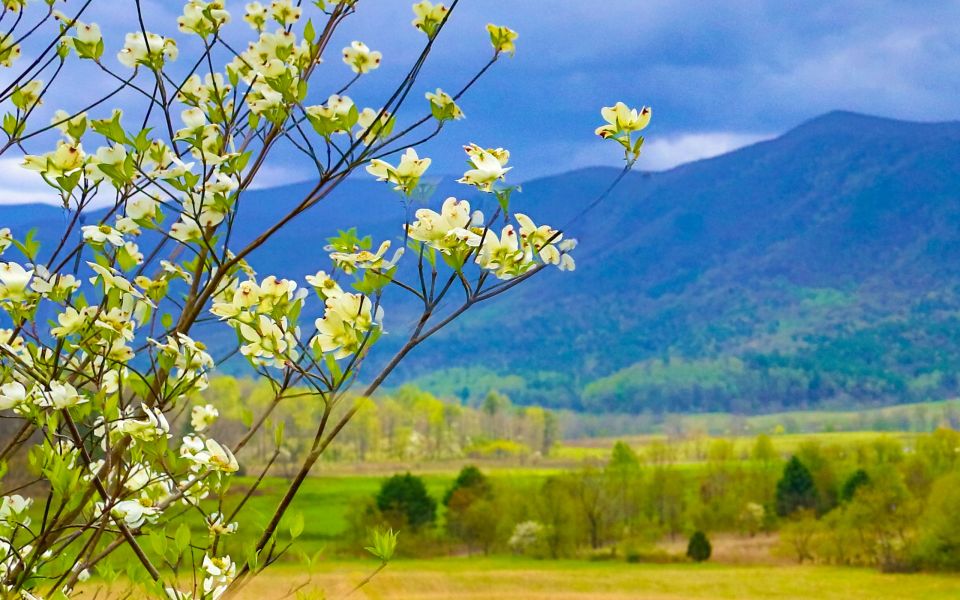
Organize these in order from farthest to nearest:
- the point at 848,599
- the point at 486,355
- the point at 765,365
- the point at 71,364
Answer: the point at 486,355, the point at 765,365, the point at 848,599, the point at 71,364

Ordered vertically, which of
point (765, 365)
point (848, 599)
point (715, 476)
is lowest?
point (848, 599)

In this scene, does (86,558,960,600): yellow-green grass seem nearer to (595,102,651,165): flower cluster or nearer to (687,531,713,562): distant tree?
(687,531,713,562): distant tree

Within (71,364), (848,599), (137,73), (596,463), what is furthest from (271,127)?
(596,463)

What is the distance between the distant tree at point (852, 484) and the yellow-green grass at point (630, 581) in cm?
238

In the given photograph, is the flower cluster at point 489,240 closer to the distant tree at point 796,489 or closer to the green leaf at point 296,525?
the green leaf at point 296,525

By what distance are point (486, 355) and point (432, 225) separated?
171963mm

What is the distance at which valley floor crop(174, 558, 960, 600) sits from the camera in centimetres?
2245

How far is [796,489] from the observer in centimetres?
2858

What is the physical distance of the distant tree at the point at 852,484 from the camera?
2606cm

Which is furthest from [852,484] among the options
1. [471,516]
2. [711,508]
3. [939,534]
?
[471,516]

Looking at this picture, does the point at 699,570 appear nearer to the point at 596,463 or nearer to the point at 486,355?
the point at 596,463

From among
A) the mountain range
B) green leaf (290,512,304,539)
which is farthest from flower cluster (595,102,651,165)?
the mountain range

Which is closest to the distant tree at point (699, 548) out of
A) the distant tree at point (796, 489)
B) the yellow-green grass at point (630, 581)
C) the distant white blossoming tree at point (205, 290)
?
the yellow-green grass at point (630, 581)

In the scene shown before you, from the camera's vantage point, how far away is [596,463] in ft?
108
